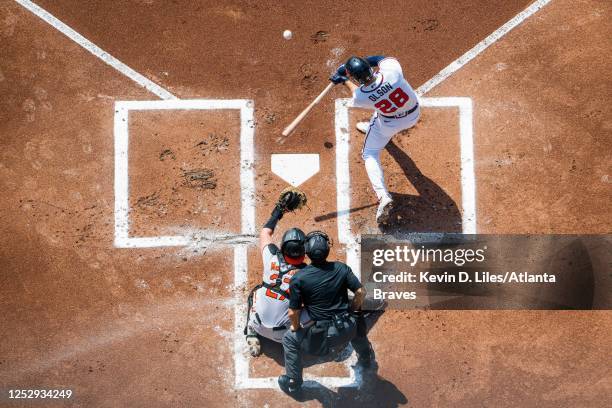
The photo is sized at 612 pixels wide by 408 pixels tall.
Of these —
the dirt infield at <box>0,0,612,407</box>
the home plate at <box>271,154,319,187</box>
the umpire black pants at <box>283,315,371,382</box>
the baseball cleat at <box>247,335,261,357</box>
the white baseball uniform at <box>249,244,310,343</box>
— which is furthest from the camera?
the home plate at <box>271,154,319,187</box>

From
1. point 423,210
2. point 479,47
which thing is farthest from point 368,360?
Answer: point 479,47

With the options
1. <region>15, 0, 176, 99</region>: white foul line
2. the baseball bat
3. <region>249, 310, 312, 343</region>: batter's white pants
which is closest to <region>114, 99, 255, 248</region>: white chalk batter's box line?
<region>15, 0, 176, 99</region>: white foul line

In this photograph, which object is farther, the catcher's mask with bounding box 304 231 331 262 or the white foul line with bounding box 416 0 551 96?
the white foul line with bounding box 416 0 551 96

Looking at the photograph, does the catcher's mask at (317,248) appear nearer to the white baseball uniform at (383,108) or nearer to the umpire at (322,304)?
the umpire at (322,304)

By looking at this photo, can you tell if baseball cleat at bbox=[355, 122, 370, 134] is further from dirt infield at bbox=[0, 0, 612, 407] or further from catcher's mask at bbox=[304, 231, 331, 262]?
catcher's mask at bbox=[304, 231, 331, 262]

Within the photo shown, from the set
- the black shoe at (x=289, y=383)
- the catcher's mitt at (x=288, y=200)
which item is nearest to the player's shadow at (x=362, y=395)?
the black shoe at (x=289, y=383)

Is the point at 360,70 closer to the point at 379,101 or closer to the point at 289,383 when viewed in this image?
the point at 379,101
